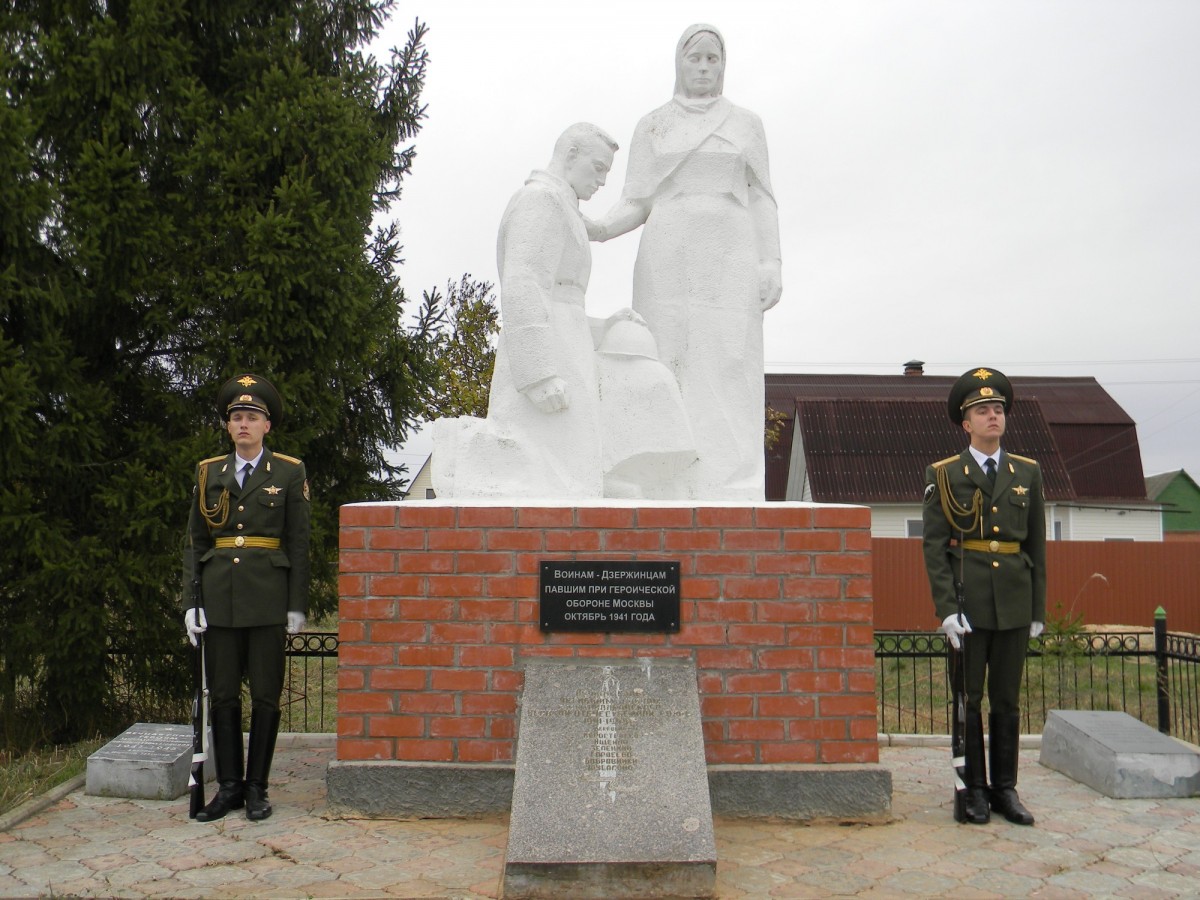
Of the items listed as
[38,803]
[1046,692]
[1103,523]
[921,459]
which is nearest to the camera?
[38,803]

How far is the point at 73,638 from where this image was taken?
5.11 metres

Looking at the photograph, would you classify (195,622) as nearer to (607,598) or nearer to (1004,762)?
(607,598)

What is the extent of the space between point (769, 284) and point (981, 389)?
3.54 feet

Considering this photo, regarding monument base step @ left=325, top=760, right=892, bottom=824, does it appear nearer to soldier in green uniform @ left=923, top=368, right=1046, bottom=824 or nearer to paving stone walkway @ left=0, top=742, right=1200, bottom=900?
paving stone walkway @ left=0, top=742, right=1200, bottom=900

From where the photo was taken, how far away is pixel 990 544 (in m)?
3.94

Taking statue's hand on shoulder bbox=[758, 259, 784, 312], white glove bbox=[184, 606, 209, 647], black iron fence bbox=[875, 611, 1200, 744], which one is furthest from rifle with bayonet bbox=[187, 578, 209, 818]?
black iron fence bbox=[875, 611, 1200, 744]

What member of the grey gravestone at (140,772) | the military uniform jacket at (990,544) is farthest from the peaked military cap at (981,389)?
the grey gravestone at (140,772)

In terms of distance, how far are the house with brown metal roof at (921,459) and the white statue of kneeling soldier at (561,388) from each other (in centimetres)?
1295

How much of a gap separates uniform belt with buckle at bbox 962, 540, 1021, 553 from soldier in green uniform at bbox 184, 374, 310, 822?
2558mm

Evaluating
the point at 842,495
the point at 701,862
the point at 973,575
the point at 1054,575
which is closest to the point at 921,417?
the point at 842,495

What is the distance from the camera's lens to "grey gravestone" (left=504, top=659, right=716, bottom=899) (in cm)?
304

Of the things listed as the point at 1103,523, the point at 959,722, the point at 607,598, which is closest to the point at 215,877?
the point at 607,598

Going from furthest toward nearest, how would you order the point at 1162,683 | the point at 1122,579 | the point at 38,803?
the point at 1122,579
the point at 1162,683
the point at 38,803

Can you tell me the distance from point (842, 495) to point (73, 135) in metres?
13.8
